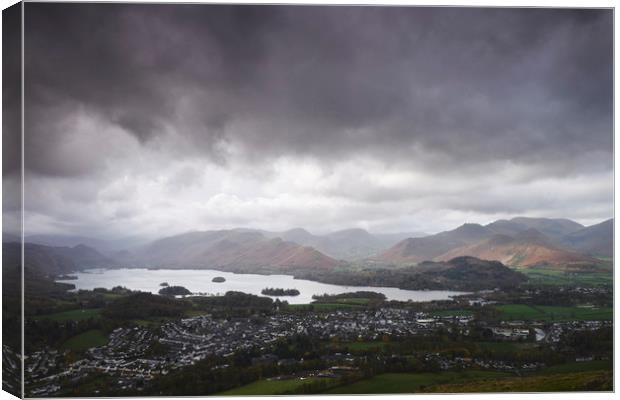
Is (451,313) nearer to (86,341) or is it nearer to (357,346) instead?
(357,346)

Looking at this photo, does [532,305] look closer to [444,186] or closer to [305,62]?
[444,186]

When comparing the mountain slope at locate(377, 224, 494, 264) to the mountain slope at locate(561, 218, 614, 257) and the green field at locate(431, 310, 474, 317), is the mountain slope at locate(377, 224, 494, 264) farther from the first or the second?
the mountain slope at locate(561, 218, 614, 257)

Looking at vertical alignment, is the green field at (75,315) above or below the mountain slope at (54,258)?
below

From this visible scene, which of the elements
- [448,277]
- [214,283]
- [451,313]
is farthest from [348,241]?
[214,283]

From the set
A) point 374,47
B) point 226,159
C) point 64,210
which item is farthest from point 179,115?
point 374,47

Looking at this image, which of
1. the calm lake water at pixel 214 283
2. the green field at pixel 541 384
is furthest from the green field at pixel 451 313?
the green field at pixel 541 384

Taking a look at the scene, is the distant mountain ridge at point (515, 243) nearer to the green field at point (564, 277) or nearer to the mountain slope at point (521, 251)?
the mountain slope at point (521, 251)
